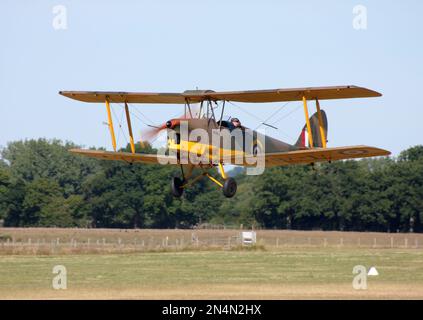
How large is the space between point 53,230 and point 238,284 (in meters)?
47.4

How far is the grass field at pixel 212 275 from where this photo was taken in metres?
29.3

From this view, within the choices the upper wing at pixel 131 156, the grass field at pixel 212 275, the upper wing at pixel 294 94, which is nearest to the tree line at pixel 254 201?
the grass field at pixel 212 275

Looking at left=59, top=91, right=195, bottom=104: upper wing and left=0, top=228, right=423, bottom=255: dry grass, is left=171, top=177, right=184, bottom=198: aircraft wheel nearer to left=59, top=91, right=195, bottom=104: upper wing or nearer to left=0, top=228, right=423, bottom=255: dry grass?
left=59, top=91, right=195, bottom=104: upper wing

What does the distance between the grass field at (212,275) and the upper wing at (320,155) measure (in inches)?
172

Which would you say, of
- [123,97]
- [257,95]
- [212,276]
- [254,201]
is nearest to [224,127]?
[257,95]

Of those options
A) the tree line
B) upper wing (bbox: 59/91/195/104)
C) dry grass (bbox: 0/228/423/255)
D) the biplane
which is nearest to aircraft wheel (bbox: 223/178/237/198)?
the biplane

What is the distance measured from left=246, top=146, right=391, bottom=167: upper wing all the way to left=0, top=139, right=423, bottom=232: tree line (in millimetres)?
53926

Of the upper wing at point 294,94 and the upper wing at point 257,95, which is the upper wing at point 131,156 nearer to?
the upper wing at point 257,95

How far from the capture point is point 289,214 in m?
88.2

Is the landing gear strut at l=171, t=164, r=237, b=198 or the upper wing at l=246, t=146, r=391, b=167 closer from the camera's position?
the upper wing at l=246, t=146, r=391, b=167

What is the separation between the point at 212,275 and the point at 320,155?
7.56 metres

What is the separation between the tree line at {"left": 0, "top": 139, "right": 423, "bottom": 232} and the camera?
85000 millimetres
